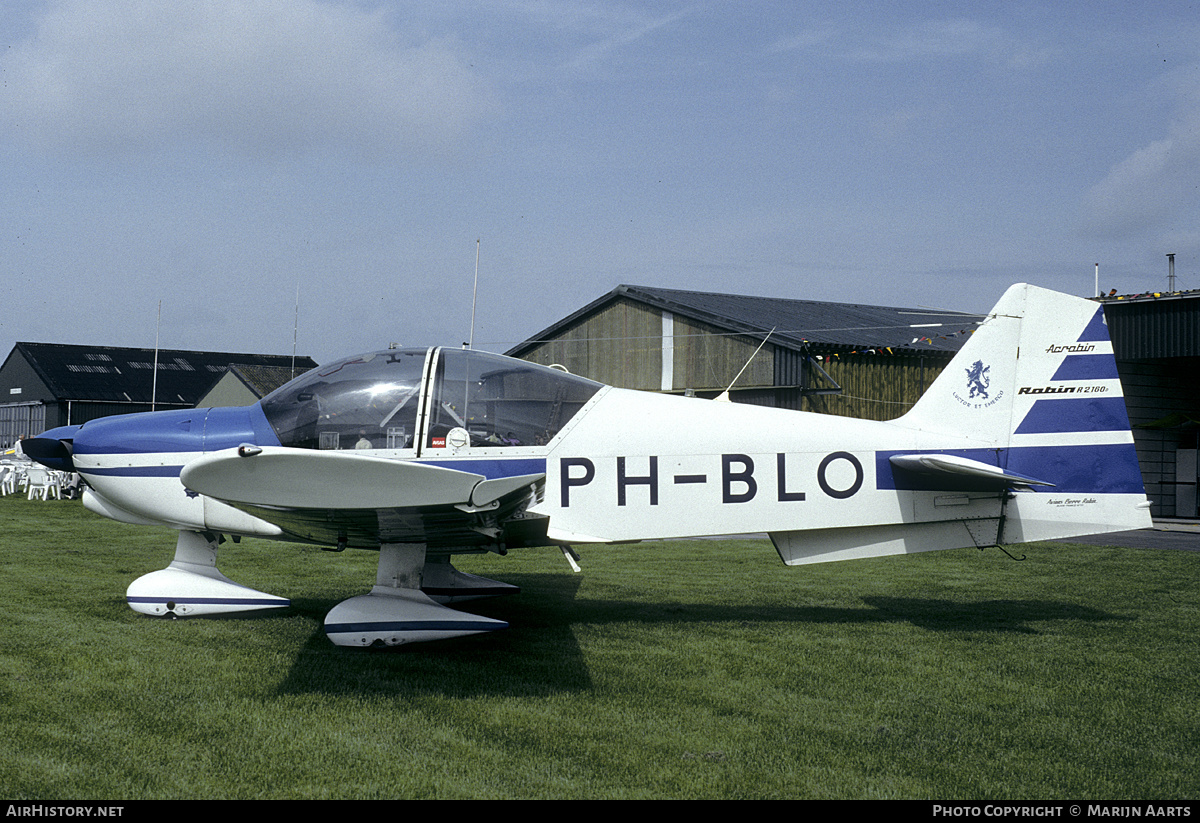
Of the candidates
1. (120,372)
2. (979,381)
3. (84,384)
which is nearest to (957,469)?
(979,381)

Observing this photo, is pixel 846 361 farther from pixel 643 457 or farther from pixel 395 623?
pixel 395 623

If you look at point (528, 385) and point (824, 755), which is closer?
point (824, 755)

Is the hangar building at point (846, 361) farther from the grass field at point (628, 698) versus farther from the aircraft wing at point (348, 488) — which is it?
the aircraft wing at point (348, 488)

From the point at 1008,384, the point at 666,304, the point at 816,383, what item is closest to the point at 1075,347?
the point at 1008,384

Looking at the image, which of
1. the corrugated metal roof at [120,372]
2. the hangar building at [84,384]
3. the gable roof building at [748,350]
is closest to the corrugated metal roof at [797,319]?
the gable roof building at [748,350]

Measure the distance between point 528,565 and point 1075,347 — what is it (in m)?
5.91

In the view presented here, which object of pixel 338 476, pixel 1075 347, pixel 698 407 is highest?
pixel 1075 347

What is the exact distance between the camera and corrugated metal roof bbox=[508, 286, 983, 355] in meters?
18.0

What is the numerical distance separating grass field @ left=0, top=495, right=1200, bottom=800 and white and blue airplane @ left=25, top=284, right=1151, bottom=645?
23.6 inches

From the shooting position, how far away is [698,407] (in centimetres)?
633

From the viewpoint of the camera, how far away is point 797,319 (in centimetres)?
2078

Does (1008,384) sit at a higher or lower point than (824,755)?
higher

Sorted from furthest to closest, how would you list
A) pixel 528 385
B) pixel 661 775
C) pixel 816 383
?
1. pixel 816 383
2. pixel 528 385
3. pixel 661 775

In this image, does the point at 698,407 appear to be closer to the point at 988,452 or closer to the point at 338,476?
the point at 988,452
